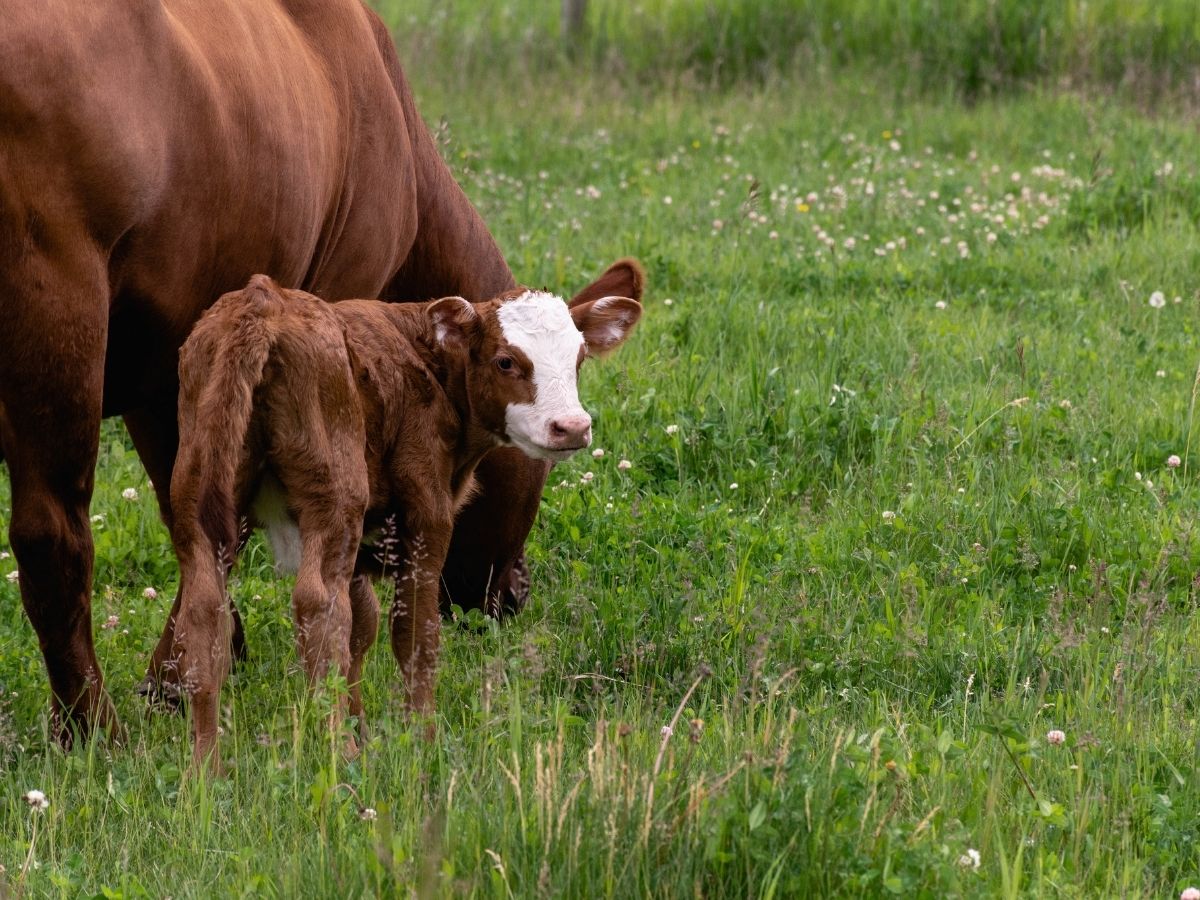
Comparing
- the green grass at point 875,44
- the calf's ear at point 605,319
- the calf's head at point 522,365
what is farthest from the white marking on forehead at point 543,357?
the green grass at point 875,44

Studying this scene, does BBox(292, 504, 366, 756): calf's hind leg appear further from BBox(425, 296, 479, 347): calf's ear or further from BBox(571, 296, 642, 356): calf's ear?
BBox(571, 296, 642, 356): calf's ear

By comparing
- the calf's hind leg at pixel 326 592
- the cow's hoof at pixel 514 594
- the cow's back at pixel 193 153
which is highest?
→ the cow's back at pixel 193 153

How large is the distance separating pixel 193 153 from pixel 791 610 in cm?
205

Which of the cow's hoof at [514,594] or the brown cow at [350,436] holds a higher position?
the brown cow at [350,436]

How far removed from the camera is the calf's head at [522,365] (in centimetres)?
431

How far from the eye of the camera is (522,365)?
172 inches

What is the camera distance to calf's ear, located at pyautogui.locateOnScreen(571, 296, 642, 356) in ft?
15.5

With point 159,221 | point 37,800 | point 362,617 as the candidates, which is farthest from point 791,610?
point 37,800

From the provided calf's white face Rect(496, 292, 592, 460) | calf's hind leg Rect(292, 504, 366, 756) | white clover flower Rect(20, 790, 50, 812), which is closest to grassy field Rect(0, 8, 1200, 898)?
white clover flower Rect(20, 790, 50, 812)

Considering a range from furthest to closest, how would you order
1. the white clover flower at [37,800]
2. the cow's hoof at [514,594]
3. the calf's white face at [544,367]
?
the cow's hoof at [514,594] < the calf's white face at [544,367] < the white clover flower at [37,800]

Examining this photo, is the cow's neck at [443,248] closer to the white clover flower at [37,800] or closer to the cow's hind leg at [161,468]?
the cow's hind leg at [161,468]

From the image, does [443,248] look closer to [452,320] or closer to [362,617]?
[452,320]

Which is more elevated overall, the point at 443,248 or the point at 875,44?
the point at 443,248

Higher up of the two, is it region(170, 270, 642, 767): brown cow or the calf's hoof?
region(170, 270, 642, 767): brown cow
